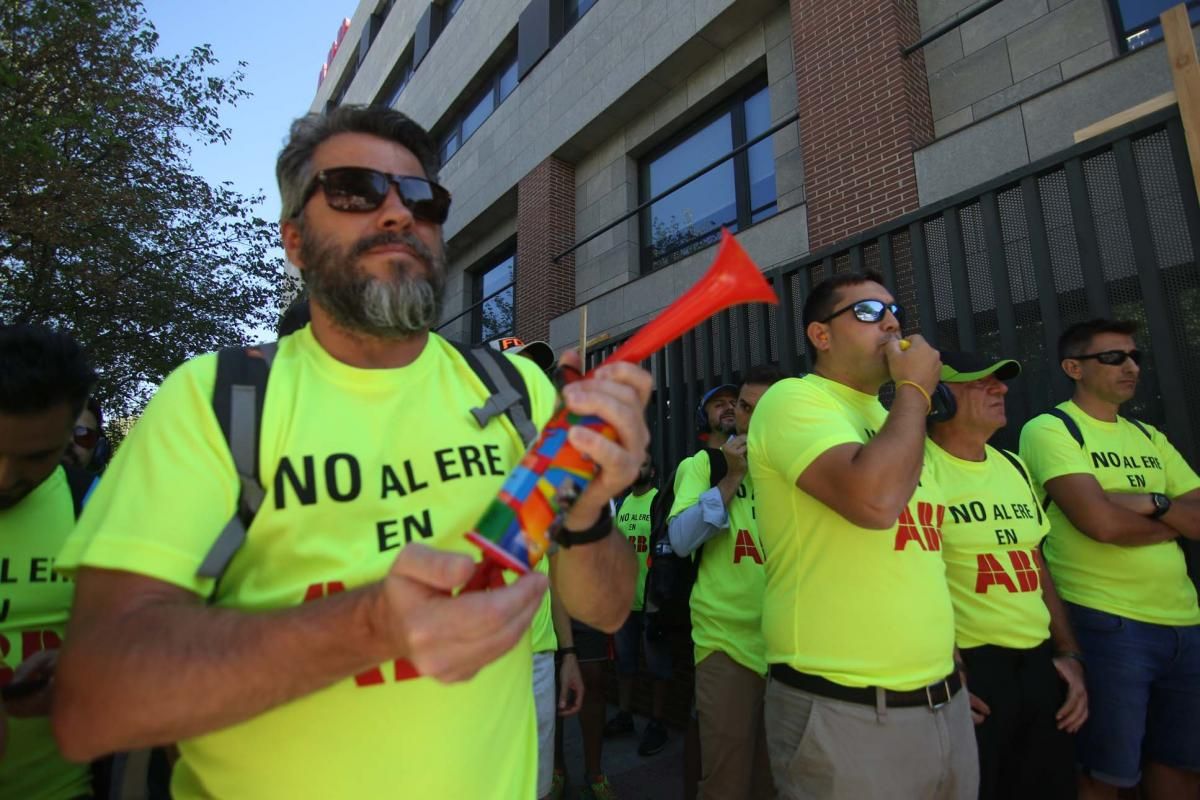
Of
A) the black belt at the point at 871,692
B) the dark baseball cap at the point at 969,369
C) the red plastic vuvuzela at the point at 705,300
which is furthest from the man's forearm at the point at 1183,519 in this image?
the red plastic vuvuzela at the point at 705,300

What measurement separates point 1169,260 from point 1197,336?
46cm

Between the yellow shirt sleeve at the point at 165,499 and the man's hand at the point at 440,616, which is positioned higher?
the yellow shirt sleeve at the point at 165,499

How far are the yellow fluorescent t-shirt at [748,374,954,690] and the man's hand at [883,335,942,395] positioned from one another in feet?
0.77

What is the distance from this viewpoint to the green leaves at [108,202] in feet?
22.6

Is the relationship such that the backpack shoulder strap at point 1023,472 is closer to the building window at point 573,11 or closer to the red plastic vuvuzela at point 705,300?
the red plastic vuvuzela at point 705,300

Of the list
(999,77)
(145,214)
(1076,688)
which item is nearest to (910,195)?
(999,77)

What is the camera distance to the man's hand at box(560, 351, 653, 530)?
988 millimetres

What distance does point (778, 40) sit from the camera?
7652mm

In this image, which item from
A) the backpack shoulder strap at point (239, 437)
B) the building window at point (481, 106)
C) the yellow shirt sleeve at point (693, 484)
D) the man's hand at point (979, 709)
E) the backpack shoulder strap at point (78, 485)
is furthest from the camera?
the building window at point (481, 106)

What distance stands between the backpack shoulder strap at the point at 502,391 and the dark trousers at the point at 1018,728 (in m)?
2.38

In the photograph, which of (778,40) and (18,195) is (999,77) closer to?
(778,40)

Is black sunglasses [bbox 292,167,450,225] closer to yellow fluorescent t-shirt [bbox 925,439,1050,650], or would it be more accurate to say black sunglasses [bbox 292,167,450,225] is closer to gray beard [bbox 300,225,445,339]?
gray beard [bbox 300,225,445,339]

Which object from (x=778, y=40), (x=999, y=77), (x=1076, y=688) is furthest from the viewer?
(x=778, y=40)

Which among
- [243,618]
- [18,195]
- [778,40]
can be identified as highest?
[778,40]
